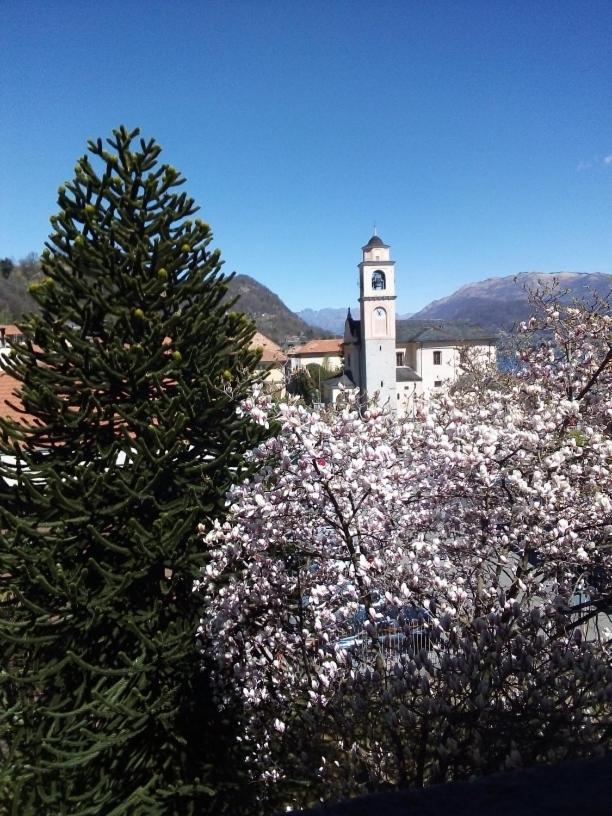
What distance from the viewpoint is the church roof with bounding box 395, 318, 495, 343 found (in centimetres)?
5131

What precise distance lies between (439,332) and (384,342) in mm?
9311

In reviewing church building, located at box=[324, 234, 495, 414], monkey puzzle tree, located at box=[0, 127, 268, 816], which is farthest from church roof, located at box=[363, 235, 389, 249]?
monkey puzzle tree, located at box=[0, 127, 268, 816]

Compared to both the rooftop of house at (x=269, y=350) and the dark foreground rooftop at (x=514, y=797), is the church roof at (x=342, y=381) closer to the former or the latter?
the rooftop of house at (x=269, y=350)

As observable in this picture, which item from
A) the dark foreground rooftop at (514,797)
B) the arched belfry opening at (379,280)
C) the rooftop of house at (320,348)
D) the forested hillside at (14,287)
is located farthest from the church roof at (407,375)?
the dark foreground rooftop at (514,797)

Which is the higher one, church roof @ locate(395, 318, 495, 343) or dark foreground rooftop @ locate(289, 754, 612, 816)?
church roof @ locate(395, 318, 495, 343)

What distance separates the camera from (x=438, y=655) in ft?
12.2

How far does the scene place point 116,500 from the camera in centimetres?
599

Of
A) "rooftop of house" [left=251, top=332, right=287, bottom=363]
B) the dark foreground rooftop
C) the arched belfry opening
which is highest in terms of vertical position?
the arched belfry opening

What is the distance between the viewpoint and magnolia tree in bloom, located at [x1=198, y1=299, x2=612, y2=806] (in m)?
3.94

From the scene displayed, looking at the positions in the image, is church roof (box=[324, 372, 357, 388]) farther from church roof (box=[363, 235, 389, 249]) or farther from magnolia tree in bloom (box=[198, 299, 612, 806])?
magnolia tree in bloom (box=[198, 299, 612, 806])

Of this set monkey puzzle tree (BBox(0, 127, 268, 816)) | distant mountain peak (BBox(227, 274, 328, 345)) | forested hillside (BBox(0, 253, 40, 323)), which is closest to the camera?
monkey puzzle tree (BBox(0, 127, 268, 816))

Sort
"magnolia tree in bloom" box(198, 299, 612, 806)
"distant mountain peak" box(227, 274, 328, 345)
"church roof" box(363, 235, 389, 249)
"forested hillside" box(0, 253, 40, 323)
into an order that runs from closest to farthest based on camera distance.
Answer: "magnolia tree in bloom" box(198, 299, 612, 806) → "church roof" box(363, 235, 389, 249) → "forested hillside" box(0, 253, 40, 323) → "distant mountain peak" box(227, 274, 328, 345)

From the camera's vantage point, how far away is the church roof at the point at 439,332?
168 feet

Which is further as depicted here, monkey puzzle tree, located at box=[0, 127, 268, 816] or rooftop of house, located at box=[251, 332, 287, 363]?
rooftop of house, located at box=[251, 332, 287, 363]
